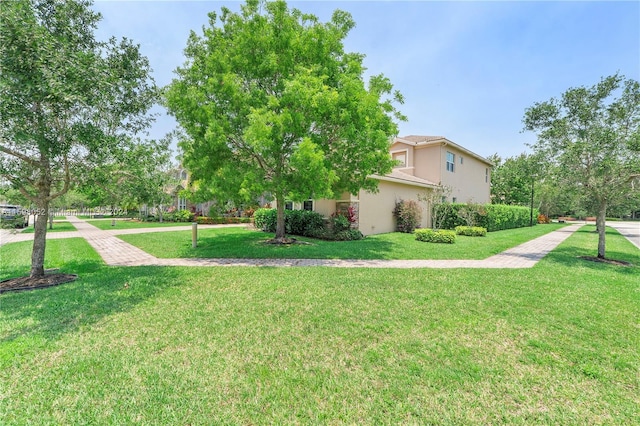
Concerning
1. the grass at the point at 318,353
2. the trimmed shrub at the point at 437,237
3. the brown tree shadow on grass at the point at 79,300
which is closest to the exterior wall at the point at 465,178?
the trimmed shrub at the point at 437,237

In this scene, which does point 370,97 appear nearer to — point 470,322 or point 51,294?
point 470,322

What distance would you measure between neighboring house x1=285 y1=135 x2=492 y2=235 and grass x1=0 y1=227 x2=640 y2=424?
8.84 m

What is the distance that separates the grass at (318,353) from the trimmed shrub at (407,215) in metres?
11.0

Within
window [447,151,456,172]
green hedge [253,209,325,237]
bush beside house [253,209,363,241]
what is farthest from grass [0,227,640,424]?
window [447,151,456,172]

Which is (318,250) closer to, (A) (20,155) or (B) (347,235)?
(B) (347,235)

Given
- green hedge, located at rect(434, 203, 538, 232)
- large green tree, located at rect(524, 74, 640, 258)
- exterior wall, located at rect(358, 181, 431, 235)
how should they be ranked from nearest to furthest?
large green tree, located at rect(524, 74, 640, 258) → exterior wall, located at rect(358, 181, 431, 235) → green hedge, located at rect(434, 203, 538, 232)

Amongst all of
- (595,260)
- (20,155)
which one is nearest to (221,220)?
(20,155)

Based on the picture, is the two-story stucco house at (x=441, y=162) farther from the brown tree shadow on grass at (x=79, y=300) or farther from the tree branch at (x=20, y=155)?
the tree branch at (x=20, y=155)

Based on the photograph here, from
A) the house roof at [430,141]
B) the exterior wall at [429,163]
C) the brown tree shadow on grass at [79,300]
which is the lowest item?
the brown tree shadow on grass at [79,300]

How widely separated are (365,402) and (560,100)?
1254 centimetres

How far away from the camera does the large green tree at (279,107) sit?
31.0 ft

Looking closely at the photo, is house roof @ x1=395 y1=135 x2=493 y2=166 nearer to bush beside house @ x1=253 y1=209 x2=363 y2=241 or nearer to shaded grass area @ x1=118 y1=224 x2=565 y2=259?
shaded grass area @ x1=118 y1=224 x2=565 y2=259

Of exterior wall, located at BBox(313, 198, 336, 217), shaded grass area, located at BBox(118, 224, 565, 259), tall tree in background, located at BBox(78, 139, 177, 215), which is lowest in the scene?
shaded grass area, located at BBox(118, 224, 565, 259)

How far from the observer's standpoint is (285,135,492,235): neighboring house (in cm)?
1579
